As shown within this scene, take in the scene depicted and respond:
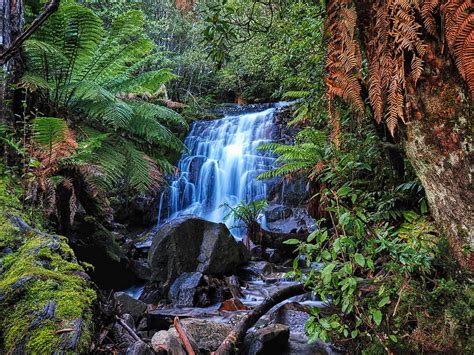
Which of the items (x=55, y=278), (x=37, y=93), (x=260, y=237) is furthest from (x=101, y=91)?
(x=260, y=237)

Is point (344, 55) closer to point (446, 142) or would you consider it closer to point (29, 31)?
point (446, 142)

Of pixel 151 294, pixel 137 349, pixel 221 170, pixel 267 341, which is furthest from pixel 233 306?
pixel 221 170

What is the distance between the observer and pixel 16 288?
4.71 feet

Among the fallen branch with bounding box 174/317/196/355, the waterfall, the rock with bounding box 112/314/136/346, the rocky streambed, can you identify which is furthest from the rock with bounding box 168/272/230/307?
the waterfall

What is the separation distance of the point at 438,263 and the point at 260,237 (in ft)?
18.7

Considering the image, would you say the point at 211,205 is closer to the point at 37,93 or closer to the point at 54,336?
the point at 37,93

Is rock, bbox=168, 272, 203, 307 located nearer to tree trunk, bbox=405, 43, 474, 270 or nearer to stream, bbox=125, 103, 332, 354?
stream, bbox=125, 103, 332, 354

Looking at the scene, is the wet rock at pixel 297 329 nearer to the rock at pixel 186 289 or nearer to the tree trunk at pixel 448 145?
the tree trunk at pixel 448 145

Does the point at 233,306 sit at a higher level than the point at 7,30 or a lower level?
lower

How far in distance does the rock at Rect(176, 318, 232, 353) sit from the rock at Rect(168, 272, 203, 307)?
1.65 m

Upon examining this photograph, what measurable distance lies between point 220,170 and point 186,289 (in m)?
6.04

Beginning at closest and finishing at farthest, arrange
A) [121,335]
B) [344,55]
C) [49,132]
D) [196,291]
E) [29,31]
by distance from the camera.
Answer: [29,31]
[121,335]
[344,55]
[49,132]
[196,291]

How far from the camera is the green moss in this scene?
122 centimetres

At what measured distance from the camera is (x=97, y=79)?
4.68m
